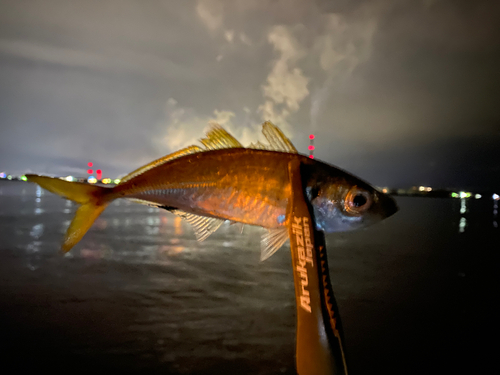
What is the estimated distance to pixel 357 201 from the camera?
0.96 metres

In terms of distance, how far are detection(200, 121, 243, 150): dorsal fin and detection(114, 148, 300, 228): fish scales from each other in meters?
0.07

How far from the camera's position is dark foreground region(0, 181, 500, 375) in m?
4.65

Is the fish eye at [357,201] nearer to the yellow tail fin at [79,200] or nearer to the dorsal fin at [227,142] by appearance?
the dorsal fin at [227,142]

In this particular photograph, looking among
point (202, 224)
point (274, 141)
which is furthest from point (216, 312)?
point (274, 141)

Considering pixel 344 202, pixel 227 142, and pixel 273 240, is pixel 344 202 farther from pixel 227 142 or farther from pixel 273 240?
pixel 227 142

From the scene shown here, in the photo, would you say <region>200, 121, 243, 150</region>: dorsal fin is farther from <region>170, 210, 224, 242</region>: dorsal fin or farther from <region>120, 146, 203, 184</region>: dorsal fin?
<region>170, 210, 224, 242</region>: dorsal fin

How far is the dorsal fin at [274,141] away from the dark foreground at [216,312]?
4.28 m

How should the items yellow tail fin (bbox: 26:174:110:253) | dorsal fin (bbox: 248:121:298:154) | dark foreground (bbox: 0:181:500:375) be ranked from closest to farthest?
dorsal fin (bbox: 248:121:298:154)
yellow tail fin (bbox: 26:174:110:253)
dark foreground (bbox: 0:181:500:375)

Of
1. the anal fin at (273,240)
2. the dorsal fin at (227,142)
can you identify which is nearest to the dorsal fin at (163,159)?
the dorsal fin at (227,142)

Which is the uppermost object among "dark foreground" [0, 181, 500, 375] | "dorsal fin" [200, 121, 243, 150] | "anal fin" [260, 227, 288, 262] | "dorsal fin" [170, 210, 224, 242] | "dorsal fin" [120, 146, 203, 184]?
"dorsal fin" [200, 121, 243, 150]

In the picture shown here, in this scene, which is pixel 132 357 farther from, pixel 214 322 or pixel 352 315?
pixel 352 315

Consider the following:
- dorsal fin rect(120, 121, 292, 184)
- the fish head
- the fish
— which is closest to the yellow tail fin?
the fish

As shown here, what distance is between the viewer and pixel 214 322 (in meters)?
5.67

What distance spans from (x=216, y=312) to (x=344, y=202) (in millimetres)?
5748
